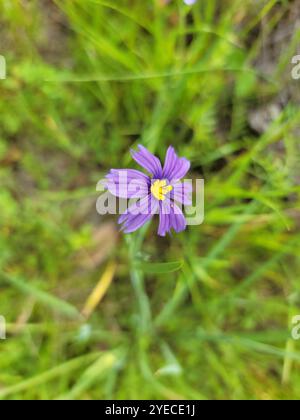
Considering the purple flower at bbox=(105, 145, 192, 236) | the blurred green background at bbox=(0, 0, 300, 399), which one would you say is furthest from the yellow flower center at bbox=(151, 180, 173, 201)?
the blurred green background at bbox=(0, 0, 300, 399)

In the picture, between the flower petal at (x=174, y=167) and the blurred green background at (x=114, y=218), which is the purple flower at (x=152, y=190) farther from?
the blurred green background at (x=114, y=218)

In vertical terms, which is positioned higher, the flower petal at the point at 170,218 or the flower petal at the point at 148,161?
the flower petal at the point at 148,161

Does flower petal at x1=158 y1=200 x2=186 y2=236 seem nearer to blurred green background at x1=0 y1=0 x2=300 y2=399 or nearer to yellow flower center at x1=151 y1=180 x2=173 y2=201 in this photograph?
yellow flower center at x1=151 y1=180 x2=173 y2=201

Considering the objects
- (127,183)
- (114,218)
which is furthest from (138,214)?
(114,218)

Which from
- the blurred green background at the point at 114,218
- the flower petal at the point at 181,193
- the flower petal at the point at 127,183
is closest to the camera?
the flower petal at the point at 127,183

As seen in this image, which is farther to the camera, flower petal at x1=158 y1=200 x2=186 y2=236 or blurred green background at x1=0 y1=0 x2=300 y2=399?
blurred green background at x1=0 y1=0 x2=300 y2=399

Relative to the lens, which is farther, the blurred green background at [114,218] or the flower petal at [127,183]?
the blurred green background at [114,218]

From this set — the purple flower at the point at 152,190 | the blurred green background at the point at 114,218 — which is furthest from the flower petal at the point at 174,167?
the blurred green background at the point at 114,218
